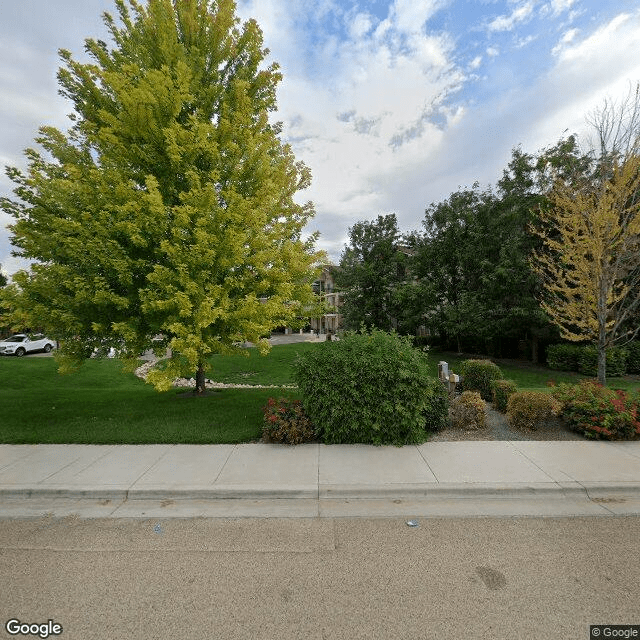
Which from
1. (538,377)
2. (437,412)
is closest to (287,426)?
(437,412)

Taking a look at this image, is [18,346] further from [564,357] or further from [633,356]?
[633,356]

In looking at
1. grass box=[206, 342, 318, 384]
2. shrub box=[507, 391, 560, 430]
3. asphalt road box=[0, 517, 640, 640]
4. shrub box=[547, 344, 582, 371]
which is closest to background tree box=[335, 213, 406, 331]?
grass box=[206, 342, 318, 384]

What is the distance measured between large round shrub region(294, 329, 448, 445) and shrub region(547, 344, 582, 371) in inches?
570

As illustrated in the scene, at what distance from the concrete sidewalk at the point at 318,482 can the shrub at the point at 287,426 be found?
1.25 feet

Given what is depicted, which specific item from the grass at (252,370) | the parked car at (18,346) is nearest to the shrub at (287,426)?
the grass at (252,370)

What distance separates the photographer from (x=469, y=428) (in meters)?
6.96

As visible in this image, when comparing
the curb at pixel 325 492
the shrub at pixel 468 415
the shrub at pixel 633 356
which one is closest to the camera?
the curb at pixel 325 492

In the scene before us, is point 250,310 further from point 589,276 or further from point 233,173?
point 589,276

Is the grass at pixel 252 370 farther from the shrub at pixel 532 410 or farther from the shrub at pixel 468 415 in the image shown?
the shrub at pixel 532 410

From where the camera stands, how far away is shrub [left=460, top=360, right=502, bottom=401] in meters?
9.41

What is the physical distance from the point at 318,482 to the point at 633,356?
1849 cm

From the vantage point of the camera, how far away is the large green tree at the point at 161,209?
6.09m

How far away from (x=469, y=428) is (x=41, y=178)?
9.72 meters

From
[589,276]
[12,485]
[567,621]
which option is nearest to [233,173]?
[12,485]
